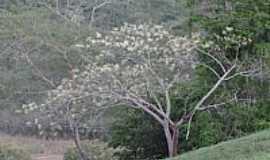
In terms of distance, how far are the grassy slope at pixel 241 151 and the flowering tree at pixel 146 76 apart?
1177 mm

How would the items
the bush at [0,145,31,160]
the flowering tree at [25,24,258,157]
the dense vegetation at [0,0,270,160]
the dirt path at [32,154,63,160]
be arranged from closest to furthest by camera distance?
the flowering tree at [25,24,258,157]
the dense vegetation at [0,0,270,160]
the bush at [0,145,31,160]
the dirt path at [32,154,63,160]

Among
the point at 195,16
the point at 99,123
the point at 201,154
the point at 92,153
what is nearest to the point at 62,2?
the point at 99,123

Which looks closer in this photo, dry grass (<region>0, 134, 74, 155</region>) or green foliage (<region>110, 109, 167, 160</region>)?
green foliage (<region>110, 109, 167, 160</region>)

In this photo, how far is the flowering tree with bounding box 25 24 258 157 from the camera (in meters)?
8.77

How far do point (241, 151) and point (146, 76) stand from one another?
9.30 feet

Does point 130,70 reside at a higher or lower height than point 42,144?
higher

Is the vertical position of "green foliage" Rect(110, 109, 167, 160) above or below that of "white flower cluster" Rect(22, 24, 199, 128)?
below

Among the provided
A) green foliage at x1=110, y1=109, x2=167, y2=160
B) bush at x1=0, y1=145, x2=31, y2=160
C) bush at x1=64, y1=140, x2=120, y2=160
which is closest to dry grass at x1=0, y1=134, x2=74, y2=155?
bush at x1=0, y1=145, x2=31, y2=160

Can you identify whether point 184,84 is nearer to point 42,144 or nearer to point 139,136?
point 139,136

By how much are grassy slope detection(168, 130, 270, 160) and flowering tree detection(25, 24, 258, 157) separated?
1.18m

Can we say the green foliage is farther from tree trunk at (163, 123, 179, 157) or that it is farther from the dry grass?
the dry grass

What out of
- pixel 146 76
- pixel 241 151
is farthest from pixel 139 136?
pixel 241 151

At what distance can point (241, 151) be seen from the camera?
6902mm

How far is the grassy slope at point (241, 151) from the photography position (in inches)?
257
